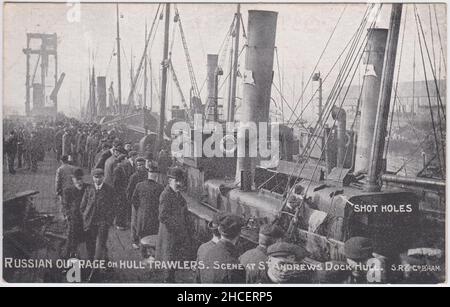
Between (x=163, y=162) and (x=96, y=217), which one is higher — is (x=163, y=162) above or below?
above

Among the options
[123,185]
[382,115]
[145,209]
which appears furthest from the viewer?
[123,185]

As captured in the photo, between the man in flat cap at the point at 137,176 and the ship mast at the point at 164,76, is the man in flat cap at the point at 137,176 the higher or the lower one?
the lower one

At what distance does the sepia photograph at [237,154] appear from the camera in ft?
10.5

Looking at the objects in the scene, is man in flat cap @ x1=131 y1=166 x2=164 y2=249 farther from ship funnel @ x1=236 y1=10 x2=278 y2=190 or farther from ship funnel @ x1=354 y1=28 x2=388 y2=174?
ship funnel @ x1=354 y1=28 x2=388 y2=174

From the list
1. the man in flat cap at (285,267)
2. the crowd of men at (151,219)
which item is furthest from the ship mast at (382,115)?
the man in flat cap at (285,267)

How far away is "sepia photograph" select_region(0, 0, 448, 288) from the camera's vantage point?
3195 millimetres

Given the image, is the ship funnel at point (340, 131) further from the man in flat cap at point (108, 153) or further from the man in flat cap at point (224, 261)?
the man in flat cap at point (108, 153)

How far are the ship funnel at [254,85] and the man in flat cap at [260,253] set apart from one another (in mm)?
383

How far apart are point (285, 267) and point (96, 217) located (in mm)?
1312

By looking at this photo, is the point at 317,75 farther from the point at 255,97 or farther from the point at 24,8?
the point at 24,8

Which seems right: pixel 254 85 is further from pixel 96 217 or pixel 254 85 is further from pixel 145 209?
pixel 96 217

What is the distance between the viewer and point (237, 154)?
3387 mm

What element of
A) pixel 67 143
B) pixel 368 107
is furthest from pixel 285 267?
pixel 67 143
